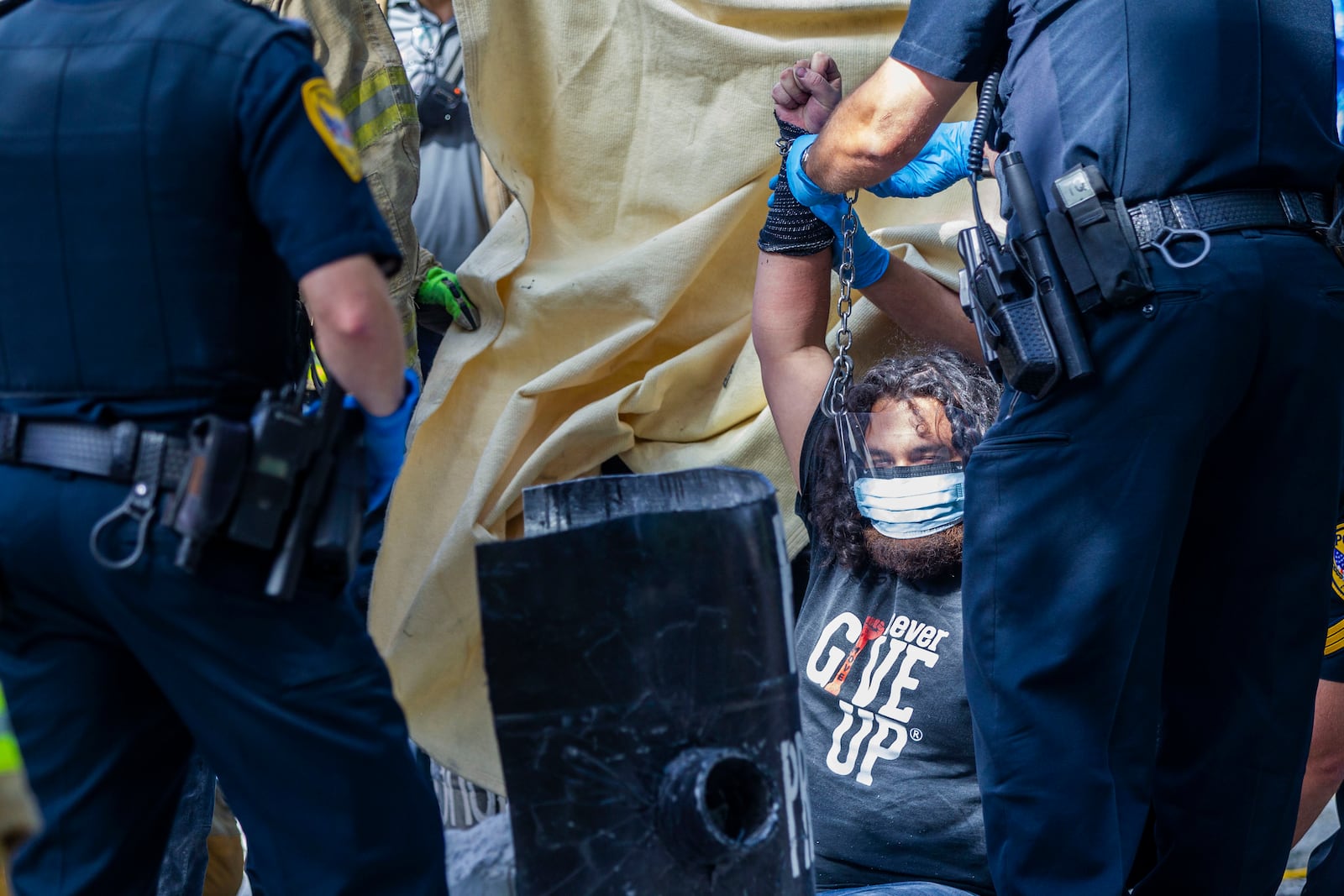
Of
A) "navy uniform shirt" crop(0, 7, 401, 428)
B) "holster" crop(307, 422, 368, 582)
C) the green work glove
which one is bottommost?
the green work glove

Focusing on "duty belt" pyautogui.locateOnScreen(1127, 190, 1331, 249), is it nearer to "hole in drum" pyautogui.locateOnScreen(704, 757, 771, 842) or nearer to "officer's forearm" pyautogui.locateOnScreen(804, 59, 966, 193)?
"officer's forearm" pyautogui.locateOnScreen(804, 59, 966, 193)

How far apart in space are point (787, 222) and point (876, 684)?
0.83 meters

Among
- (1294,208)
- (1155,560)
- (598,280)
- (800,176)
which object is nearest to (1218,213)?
(1294,208)

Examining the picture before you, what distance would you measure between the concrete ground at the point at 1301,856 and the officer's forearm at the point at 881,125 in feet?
5.48

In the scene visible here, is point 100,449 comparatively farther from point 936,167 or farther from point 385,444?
Result: point 936,167

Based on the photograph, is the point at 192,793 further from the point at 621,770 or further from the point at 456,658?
the point at 621,770

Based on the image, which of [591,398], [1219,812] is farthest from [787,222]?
[1219,812]

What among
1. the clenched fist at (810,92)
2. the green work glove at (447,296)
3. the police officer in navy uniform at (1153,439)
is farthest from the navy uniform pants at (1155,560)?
the green work glove at (447,296)

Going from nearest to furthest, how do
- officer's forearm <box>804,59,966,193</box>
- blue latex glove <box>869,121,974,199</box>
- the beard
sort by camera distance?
officer's forearm <box>804,59,966,193</box>, the beard, blue latex glove <box>869,121,974,199</box>

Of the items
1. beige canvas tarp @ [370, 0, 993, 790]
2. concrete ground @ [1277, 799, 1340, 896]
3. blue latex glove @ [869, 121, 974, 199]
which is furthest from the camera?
concrete ground @ [1277, 799, 1340, 896]

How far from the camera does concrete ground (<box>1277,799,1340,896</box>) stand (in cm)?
278

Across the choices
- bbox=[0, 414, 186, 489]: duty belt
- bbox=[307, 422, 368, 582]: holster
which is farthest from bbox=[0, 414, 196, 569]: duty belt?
bbox=[307, 422, 368, 582]: holster

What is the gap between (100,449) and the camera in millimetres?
1339

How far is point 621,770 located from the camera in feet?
4.48
